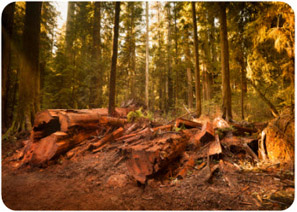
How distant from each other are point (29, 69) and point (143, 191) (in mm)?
5936

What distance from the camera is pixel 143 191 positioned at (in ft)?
8.86

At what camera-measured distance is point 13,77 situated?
6801 millimetres

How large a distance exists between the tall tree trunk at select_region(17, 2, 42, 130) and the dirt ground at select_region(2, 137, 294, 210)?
236 centimetres

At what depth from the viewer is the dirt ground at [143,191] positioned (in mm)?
2277

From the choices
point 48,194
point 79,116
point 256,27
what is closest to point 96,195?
point 48,194

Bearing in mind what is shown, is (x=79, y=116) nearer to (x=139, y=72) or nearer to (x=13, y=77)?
(x=13, y=77)

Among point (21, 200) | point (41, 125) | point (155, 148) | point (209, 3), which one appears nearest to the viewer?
point (21, 200)

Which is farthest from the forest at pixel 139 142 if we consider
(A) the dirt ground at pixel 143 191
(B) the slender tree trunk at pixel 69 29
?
(B) the slender tree trunk at pixel 69 29

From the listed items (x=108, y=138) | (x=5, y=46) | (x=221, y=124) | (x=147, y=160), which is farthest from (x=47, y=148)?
(x=221, y=124)

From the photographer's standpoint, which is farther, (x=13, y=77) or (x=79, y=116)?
(x=13, y=77)

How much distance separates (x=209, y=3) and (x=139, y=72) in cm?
1622

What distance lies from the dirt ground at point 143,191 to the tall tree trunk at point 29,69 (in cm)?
236

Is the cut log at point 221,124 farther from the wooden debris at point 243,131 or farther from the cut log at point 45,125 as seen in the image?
the cut log at point 45,125

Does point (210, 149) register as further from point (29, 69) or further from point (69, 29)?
point (69, 29)
